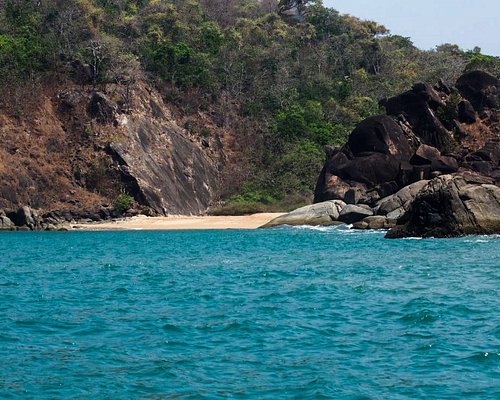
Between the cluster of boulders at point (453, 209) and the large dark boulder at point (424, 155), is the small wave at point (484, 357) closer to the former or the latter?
the cluster of boulders at point (453, 209)

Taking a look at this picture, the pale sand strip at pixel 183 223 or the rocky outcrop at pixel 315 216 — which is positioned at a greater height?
the rocky outcrop at pixel 315 216

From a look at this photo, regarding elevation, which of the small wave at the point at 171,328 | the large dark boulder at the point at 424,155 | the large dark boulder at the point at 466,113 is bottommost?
the small wave at the point at 171,328

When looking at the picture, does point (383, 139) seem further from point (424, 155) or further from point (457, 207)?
point (457, 207)

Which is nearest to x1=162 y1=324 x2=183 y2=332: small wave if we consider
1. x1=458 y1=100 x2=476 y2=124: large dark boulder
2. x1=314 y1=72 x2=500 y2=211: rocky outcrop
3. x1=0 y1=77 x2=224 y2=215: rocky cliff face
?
x1=314 y1=72 x2=500 y2=211: rocky outcrop

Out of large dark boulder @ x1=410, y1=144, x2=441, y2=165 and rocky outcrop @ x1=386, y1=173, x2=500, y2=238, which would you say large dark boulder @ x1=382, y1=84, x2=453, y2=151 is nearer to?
large dark boulder @ x1=410, y1=144, x2=441, y2=165

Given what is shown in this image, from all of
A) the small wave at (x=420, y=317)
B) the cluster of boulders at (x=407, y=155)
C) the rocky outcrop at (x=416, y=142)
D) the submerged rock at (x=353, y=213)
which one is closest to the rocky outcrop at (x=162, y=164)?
the cluster of boulders at (x=407, y=155)

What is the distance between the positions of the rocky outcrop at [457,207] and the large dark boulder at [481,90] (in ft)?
90.6

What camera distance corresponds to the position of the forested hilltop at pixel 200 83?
3241 inches

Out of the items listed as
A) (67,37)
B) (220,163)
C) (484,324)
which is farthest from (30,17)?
(484,324)

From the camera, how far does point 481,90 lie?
7569 cm

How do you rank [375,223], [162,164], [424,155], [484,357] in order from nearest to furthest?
[484,357]
[375,223]
[424,155]
[162,164]

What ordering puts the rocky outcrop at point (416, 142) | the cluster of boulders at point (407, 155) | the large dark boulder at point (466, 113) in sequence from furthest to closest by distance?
the large dark boulder at point (466, 113), the rocky outcrop at point (416, 142), the cluster of boulders at point (407, 155)

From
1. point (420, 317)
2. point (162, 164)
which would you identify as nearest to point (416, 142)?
point (162, 164)

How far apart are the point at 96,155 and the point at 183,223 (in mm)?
13683
